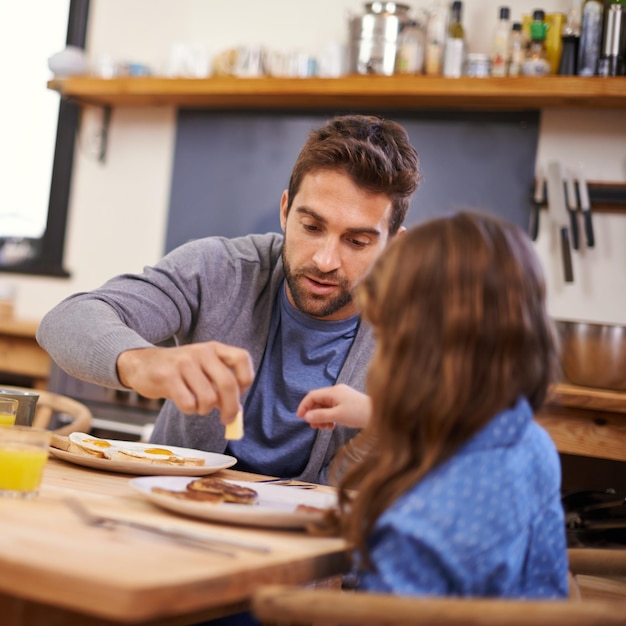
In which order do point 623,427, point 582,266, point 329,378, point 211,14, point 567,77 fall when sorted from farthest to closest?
point 211,14 → point 582,266 → point 567,77 → point 623,427 → point 329,378

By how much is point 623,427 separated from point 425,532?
1876 millimetres

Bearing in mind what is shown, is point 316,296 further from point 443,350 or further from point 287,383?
point 443,350

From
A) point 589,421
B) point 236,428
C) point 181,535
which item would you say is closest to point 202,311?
point 236,428

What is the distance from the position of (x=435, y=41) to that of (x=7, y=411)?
7.46 ft

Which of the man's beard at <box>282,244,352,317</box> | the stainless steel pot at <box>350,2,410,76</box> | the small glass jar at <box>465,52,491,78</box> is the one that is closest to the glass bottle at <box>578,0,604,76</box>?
the small glass jar at <box>465,52,491,78</box>

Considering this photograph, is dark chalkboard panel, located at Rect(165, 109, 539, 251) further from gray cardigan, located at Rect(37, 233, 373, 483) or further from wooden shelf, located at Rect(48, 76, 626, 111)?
gray cardigan, located at Rect(37, 233, 373, 483)

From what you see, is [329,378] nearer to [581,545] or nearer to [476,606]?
[581,545]

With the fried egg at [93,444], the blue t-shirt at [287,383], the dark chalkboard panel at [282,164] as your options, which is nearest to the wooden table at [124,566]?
the fried egg at [93,444]

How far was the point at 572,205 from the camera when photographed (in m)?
3.10

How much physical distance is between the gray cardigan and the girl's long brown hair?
0.69 metres

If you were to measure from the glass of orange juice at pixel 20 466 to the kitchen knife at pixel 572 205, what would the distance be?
236 cm

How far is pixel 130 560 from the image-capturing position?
2.69 ft

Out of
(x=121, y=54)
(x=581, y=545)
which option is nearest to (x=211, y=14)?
(x=121, y=54)

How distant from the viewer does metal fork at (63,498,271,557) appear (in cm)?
92
